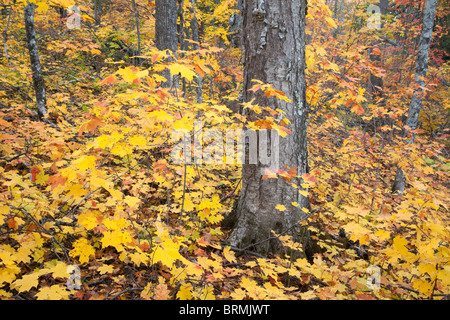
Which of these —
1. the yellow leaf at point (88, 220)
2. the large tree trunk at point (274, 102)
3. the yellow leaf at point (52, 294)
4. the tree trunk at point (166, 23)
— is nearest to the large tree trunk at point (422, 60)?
the large tree trunk at point (274, 102)

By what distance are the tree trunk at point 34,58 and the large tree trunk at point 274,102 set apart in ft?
16.0

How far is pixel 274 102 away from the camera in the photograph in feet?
9.36

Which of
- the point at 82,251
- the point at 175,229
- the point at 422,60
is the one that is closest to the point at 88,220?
the point at 82,251

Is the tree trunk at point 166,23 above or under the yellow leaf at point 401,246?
above

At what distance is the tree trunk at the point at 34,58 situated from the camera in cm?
490

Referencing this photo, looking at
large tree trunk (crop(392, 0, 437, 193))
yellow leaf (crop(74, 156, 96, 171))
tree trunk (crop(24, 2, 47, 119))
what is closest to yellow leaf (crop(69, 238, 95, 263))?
yellow leaf (crop(74, 156, 96, 171))

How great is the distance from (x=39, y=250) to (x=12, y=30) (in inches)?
400

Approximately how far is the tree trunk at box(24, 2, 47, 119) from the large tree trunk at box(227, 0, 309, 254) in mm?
4879

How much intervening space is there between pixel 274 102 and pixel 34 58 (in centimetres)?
549

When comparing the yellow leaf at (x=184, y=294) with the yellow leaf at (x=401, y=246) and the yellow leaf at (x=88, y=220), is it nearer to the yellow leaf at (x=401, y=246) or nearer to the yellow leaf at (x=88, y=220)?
the yellow leaf at (x=88, y=220)

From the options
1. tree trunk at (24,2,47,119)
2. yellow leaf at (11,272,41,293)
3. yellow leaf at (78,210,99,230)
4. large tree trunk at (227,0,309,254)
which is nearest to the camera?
yellow leaf at (11,272,41,293)

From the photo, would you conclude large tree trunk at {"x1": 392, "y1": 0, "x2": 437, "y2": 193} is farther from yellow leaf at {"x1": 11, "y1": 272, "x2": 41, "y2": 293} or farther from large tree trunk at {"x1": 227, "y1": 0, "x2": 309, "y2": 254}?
yellow leaf at {"x1": 11, "y1": 272, "x2": 41, "y2": 293}

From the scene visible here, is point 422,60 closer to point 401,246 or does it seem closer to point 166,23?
point 401,246

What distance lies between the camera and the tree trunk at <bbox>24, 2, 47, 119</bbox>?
16.1 ft
